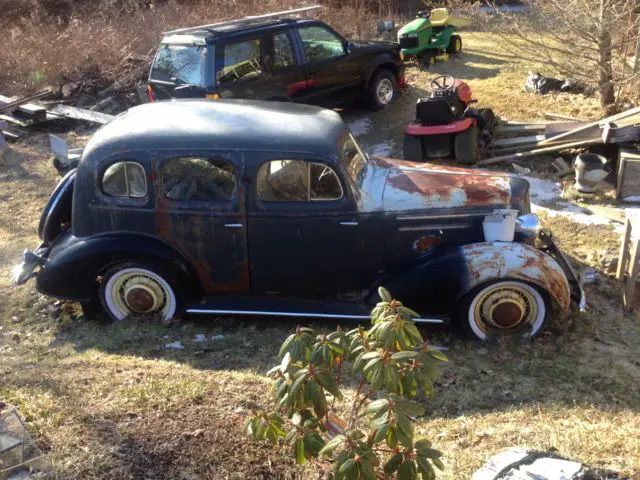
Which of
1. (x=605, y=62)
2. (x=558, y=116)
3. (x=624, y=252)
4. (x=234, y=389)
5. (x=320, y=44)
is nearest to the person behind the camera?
(x=234, y=389)

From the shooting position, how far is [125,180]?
541 centimetres

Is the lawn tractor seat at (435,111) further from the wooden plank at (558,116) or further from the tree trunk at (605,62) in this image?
the tree trunk at (605,62)

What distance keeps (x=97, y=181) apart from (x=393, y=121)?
6.65 metres

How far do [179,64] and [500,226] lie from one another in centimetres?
579

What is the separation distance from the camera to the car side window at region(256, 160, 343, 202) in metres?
5.23

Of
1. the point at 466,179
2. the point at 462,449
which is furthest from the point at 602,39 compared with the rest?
the point at 462,449

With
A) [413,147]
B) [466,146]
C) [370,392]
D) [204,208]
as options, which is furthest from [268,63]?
[370,392]

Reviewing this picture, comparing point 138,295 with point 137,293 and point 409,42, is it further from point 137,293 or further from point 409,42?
point 409,42

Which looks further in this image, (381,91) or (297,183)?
(381,91)

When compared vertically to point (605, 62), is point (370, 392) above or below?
below

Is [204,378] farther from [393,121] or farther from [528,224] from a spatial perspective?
[393,121]

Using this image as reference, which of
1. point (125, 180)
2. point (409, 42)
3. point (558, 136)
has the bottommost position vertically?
point (125, 180)

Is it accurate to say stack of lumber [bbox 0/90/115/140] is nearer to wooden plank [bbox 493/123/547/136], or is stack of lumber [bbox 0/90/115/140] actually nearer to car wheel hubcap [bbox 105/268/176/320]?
car wheel hubcap [bbox 105/268/176/320]

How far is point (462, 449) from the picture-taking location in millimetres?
3764
